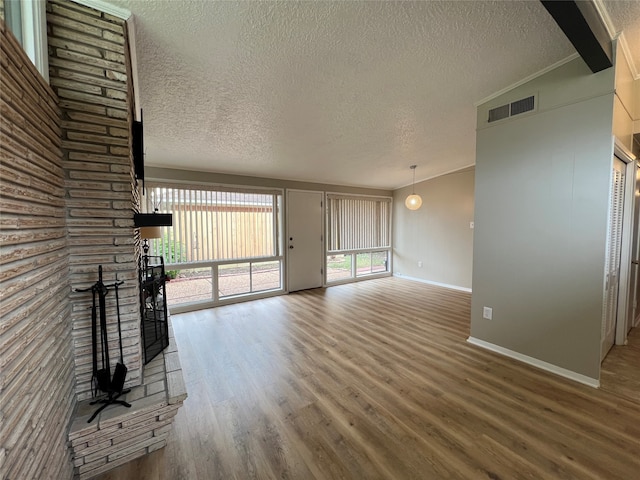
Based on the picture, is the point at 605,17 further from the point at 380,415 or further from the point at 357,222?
the point at 357,222

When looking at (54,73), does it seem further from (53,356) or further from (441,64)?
(441,64)

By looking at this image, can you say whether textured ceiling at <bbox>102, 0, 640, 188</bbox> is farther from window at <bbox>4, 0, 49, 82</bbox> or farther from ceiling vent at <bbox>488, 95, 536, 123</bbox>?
window at <bbox>4, 0, 49, 82</bbox>

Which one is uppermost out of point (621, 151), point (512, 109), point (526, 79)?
point (526, 79)

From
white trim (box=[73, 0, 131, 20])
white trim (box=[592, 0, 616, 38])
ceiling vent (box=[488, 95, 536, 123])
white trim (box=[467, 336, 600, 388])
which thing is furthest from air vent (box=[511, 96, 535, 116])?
white trim (box=[73, 0, 131, 20])

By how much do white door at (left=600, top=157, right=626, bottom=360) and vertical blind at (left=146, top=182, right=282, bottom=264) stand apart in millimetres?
4344

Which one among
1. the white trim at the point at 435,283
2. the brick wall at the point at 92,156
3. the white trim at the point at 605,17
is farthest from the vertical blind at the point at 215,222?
the white trim at the point at 605,17

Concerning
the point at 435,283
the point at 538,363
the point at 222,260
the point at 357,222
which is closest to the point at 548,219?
the point at 538,363

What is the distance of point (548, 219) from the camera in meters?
2.44

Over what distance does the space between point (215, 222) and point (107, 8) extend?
3.11m

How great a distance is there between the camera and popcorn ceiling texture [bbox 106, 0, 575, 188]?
1733 mm

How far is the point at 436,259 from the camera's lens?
5.82 m

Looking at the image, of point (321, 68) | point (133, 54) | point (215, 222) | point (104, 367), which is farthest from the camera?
point (215, 222)

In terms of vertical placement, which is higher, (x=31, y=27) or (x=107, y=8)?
(x=107, y=8)

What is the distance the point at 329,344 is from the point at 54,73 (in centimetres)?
301
